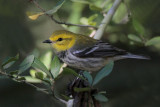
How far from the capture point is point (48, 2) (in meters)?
3.86

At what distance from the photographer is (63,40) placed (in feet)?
12.8

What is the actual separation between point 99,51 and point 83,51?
197 mm

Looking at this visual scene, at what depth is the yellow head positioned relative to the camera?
12.5 ft

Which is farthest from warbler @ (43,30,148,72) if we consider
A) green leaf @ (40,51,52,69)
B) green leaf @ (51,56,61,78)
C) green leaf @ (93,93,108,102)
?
green leaf @ (93,93,108,102)

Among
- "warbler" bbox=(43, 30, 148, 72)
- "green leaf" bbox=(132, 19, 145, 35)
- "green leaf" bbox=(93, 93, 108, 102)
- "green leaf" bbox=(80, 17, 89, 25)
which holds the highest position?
"green leaf" bbox=(93, 93, 108, 102)

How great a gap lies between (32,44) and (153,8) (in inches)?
59.6

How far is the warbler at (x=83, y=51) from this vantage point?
3600 millimetres

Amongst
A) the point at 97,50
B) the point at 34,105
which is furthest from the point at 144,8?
the point at 34,105

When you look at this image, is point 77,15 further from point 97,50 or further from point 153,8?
point 153,8

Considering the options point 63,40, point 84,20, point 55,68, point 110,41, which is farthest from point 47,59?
point 110,41

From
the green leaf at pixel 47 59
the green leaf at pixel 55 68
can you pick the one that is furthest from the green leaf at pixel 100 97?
the green leaf at pixel 47 59

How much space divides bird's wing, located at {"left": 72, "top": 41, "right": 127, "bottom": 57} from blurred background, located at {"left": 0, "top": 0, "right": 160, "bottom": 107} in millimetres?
258

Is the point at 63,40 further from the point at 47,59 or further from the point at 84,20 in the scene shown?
the point at 47,59

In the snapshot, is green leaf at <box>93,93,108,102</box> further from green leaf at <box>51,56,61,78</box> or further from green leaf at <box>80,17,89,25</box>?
green leaf at <box>80,17,89,25</box>
